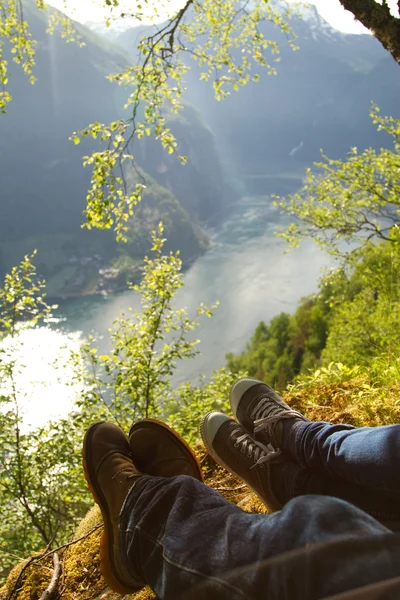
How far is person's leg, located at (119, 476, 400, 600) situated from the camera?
37.1 inches

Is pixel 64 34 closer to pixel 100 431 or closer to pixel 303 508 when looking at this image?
pixel 100 431

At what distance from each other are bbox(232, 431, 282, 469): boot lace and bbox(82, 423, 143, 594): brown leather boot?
541 millimetres

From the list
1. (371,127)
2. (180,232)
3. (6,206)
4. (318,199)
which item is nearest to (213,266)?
(180,232)

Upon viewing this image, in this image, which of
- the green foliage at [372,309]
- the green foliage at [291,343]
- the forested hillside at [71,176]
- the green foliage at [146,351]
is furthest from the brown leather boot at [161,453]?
the forested hillside at [71,176]

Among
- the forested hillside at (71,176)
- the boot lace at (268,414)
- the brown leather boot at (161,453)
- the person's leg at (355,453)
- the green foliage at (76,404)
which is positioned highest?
the forested hillside at (71,176)

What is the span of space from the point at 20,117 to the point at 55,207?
4090 centimetres

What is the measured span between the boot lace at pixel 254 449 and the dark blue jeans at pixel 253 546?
19.3 inches

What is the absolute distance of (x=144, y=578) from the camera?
139cm

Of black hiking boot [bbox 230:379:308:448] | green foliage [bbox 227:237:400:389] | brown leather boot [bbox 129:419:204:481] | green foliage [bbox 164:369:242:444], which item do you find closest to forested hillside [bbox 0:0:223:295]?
green foliage [bbox 227:237:400:389]

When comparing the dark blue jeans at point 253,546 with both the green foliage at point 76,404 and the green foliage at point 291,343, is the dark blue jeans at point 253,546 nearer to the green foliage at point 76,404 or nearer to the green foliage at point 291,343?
the green foliage at point 76,404

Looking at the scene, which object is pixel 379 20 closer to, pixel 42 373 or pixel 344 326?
pixel 344 326

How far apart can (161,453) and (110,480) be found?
0.35 meters

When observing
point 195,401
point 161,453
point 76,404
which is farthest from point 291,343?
point 161,453

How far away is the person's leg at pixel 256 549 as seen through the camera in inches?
37.1
